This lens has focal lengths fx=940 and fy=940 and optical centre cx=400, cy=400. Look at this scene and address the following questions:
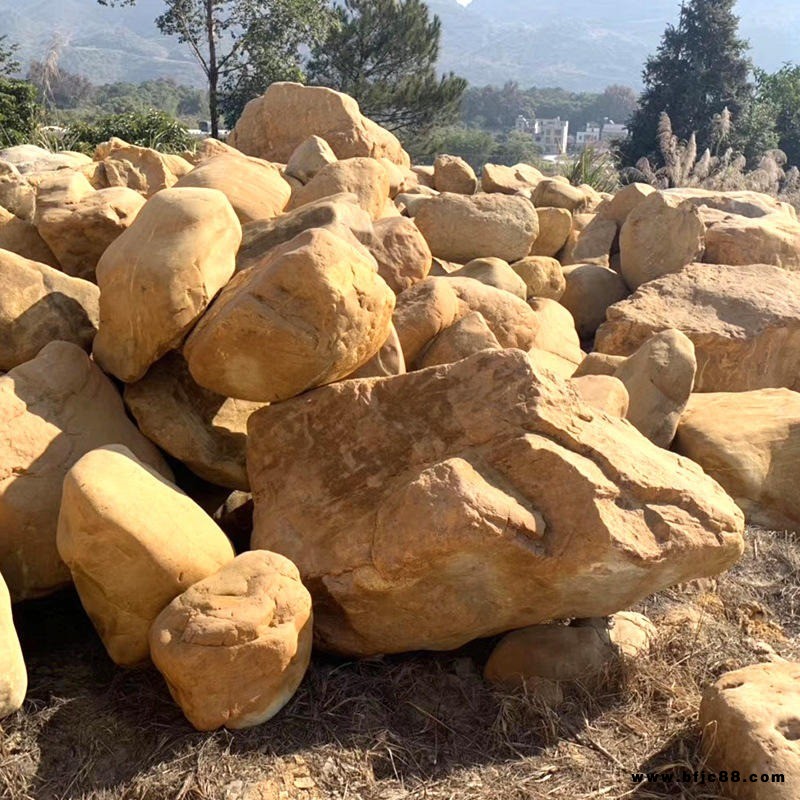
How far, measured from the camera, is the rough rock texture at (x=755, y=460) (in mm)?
3977

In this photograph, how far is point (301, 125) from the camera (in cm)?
698

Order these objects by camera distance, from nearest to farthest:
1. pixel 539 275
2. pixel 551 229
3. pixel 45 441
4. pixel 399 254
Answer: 1. pixel 45 441
2. pixel 399 254
3. pixel 539 275
4. pixel 551 229

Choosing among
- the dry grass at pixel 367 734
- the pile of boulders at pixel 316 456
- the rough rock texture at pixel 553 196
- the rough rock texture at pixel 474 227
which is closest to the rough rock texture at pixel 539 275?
the rough rock texture at pixel 474 227

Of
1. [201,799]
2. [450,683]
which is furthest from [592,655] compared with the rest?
[201,799]

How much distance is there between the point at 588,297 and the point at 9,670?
427 cm

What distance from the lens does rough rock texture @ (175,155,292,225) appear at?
4.34 metres

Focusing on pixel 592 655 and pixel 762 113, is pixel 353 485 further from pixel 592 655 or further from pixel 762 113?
pixel 762 113

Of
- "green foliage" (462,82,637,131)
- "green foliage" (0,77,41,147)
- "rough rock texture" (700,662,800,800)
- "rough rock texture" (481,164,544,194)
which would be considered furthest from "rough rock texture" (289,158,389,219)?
"green foliage" (462,82,637,131)

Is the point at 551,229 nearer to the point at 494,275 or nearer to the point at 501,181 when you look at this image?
the point at 501,181

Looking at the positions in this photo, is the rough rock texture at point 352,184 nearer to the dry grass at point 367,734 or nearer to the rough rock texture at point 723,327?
the rough rock texture at point 723,327

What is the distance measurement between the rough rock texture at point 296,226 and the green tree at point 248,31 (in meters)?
17.1

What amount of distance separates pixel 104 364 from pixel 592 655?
1.98m

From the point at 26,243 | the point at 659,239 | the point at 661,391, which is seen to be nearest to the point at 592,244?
the point at 659,239

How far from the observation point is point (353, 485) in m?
3.08
